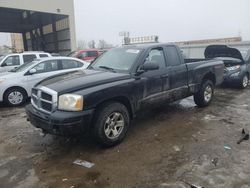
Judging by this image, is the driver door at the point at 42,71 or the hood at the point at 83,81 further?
the driver door at the point at 42,71

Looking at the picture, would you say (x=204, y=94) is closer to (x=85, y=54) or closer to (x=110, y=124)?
(x=110, y=124)

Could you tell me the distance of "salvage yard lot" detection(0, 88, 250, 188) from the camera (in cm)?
341

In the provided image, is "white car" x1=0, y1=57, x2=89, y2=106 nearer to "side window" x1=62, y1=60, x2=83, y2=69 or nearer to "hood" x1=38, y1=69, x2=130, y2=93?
"side window" x1=62, y1=60, x2=83, y2=69

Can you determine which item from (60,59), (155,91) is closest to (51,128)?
(155,91)

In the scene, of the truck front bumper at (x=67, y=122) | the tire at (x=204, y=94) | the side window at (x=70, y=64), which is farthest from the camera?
the side window at (x=70, y=64)

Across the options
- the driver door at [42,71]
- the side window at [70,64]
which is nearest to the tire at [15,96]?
the driver door at [42,71]

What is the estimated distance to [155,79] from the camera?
17.0ft

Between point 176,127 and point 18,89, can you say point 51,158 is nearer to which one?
point 176,127

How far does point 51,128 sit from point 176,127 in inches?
108

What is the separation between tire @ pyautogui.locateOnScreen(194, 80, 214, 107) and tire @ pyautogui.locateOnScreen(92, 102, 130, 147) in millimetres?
2888

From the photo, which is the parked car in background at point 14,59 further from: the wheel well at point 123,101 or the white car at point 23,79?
the wheel well at point 123,101

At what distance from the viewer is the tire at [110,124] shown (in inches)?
164

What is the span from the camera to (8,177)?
359cm

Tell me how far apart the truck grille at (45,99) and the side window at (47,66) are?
4028mm
